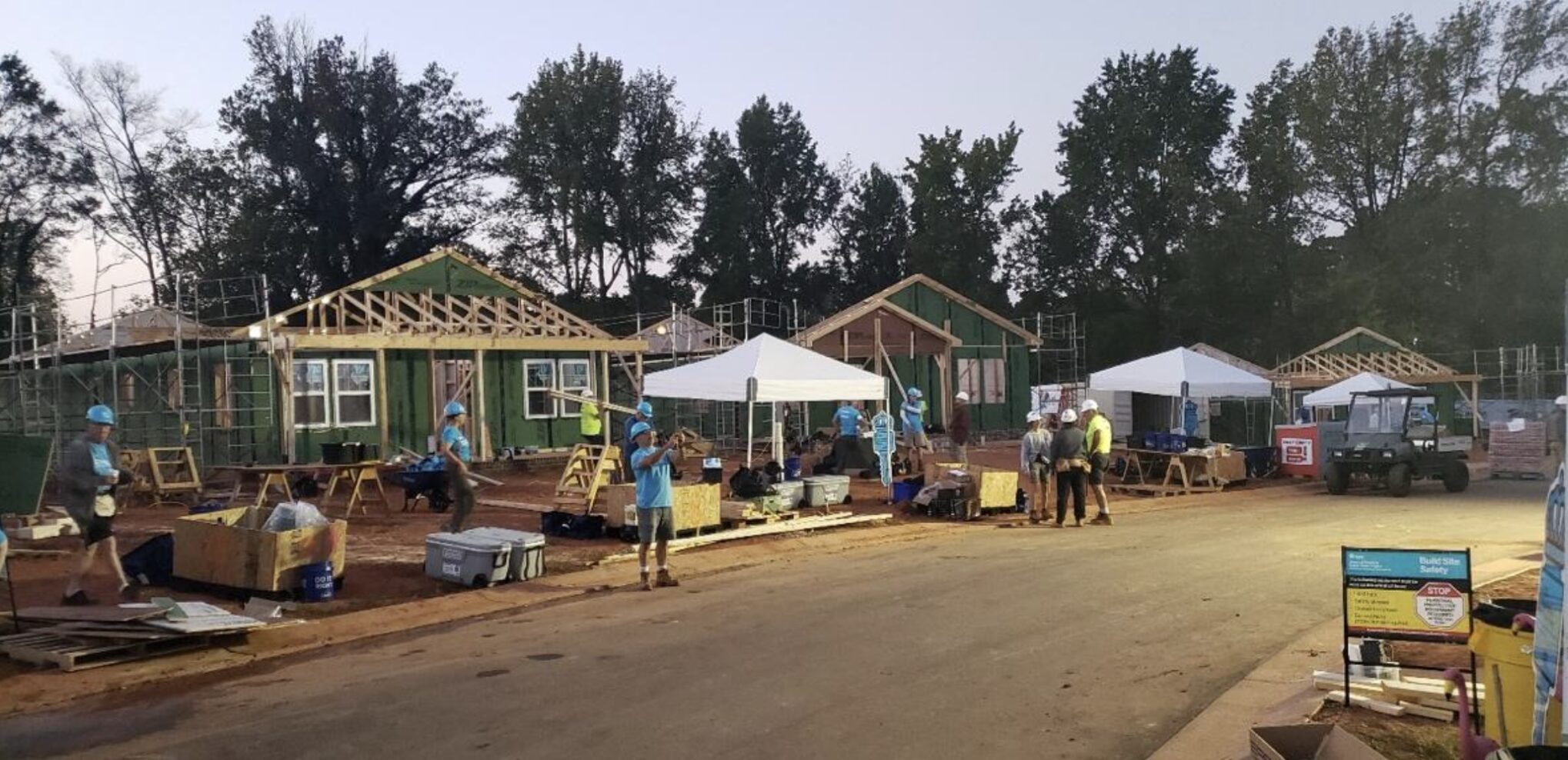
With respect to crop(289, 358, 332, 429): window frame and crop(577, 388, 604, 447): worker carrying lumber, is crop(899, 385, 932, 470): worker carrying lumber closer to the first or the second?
crop(577, 388, 604, 447): worker carrying lumber

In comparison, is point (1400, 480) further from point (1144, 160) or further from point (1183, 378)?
point (1144, 160)

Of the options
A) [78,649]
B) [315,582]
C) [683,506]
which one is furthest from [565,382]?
[78,649]

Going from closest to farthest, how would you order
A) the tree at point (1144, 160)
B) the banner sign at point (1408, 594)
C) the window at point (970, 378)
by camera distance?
the banner sign at point (1408, 594)
the window at point (970, 378)
the tree at point (1144, 160)

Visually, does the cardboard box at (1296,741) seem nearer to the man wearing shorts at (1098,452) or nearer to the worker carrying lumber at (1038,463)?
the man wearing shorts at (1098,452)

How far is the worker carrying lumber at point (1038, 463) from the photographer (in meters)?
16.7

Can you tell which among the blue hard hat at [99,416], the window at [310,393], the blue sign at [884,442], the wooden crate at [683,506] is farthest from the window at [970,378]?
the blue hard hat at [99,416]

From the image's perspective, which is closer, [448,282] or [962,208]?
[448,282]

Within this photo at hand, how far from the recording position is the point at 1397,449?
809 inches

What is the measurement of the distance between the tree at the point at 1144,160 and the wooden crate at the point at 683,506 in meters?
48.7

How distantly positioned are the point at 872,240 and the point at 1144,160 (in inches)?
661

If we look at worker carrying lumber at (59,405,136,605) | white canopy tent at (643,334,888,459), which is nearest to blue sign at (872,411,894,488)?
white canopy tent at (643,334,888,459)

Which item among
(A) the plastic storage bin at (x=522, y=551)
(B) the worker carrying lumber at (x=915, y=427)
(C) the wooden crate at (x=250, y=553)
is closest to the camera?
(C) the wooden crate at (x=250, y=553)

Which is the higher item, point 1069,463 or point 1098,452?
point 1098,452

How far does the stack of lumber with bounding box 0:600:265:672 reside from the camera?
827 cm
